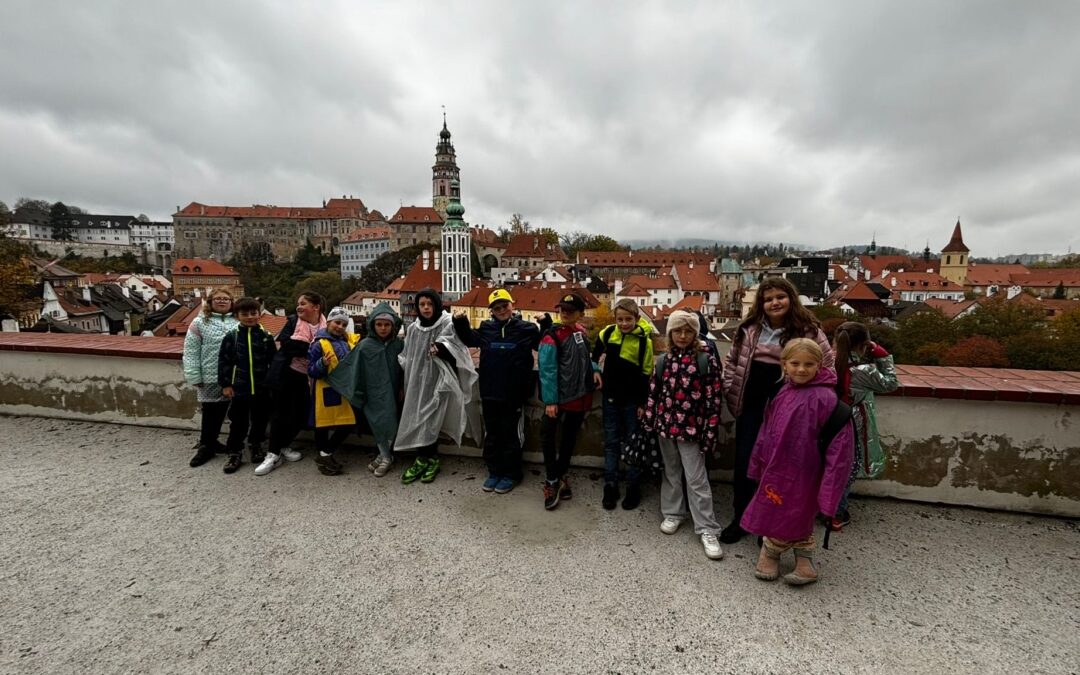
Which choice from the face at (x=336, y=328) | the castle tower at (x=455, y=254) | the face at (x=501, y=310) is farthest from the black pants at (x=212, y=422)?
the castle tower at (x=455, y=254)

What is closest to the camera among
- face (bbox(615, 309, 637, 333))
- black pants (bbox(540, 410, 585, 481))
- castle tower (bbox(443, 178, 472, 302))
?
face (bbox(615, 309, 637, 333))

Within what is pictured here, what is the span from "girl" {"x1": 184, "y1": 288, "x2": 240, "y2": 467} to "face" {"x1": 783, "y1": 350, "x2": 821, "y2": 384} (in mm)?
4341

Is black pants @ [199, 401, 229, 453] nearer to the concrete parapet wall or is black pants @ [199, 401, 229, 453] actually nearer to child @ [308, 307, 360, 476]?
child @ [308, 307, 360, 476]

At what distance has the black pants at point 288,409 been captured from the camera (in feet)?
13.7

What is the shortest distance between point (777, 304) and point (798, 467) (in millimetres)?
964

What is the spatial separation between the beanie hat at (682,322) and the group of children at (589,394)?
14mm

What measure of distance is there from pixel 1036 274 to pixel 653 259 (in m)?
66.2

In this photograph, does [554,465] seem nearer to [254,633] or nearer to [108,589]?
[254,633]

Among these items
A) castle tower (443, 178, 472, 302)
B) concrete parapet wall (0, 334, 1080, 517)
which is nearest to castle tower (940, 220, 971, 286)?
castle tower (443, 178, 472, 302)

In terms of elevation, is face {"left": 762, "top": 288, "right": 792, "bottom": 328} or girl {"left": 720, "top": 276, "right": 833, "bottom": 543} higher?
face {"left": 762, "top": 288, "right": 792, "bottom": 328}

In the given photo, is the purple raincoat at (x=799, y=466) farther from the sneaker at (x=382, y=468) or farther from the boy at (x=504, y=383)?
the sneaker at (x=382, y=468)

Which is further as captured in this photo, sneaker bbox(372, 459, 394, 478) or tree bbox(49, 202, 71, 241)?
tree bbox(49, 202, 71, 241)

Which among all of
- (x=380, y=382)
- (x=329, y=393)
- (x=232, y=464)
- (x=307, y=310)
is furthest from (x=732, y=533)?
(x=232, y=464)

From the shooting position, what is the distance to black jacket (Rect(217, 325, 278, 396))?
4148 millimetres
